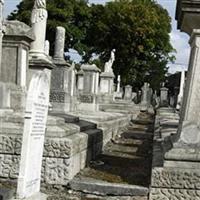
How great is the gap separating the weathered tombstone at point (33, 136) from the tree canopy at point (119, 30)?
48.2 meters

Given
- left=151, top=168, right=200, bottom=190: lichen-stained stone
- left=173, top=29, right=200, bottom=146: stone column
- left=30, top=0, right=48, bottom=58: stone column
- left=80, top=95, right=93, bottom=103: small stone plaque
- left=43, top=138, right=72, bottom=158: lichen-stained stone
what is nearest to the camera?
left=151, top=168, right=200, bottom=190: lichen-stained stone

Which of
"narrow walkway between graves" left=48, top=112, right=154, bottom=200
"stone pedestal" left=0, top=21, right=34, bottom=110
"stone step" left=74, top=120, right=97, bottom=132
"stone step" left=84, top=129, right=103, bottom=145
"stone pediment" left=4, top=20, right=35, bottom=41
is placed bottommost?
"narrow walkway between graves" left=48, top=112, right=154, bottom=200

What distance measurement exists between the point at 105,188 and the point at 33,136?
1919mm

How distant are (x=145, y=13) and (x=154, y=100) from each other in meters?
9.66

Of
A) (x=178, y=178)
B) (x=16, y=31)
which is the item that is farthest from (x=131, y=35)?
(x=178, y=178)

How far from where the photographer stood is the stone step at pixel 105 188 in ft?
20.7

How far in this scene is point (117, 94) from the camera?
144ft

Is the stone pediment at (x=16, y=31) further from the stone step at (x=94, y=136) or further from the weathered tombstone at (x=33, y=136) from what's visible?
the weathered tombstone at (x=33, y=136)

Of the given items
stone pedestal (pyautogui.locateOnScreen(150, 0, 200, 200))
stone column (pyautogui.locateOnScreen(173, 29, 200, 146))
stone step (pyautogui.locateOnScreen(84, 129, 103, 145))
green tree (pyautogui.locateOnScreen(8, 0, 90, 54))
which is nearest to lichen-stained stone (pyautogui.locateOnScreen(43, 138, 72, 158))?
stone pedestal (pyautogui.locateOnScreen(150, 0, 200, 200))

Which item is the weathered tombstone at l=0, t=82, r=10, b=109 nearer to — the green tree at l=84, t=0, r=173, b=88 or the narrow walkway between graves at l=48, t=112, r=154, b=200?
the narrow walkway between graves at l=48, t=112, r=154, b=200

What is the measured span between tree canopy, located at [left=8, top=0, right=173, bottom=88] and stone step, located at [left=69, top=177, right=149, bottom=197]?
46760mm

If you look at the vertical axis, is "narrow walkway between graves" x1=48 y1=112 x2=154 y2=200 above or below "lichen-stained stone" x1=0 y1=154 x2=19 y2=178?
below

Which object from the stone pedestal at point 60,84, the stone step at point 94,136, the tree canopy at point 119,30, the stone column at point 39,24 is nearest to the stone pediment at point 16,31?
the stone column at point 39,24

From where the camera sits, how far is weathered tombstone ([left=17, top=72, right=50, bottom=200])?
475 cm
